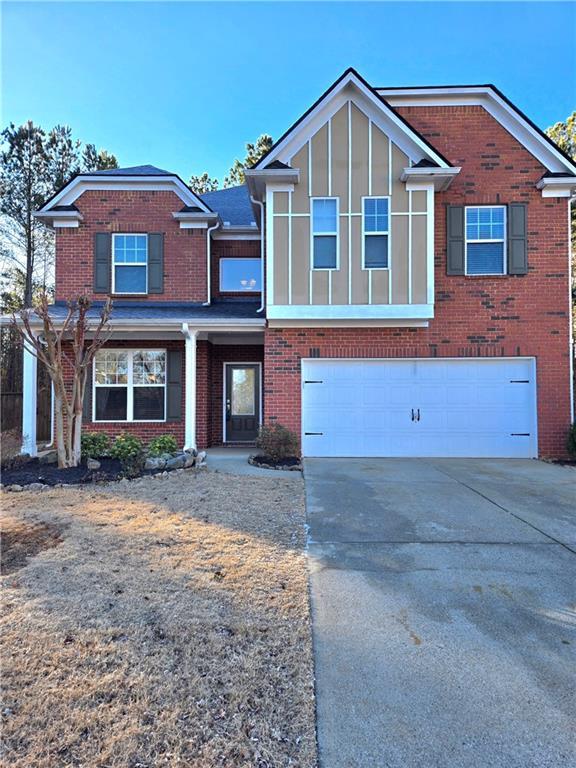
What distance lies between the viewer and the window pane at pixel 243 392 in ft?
39.5

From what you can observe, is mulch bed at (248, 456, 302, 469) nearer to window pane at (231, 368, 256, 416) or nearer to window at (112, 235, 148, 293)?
window pane at (231, 368, 256, 416)

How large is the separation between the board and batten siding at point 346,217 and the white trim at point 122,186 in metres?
2.91

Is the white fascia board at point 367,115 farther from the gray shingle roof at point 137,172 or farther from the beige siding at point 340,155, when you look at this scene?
the gray shingle roof at point 137,172

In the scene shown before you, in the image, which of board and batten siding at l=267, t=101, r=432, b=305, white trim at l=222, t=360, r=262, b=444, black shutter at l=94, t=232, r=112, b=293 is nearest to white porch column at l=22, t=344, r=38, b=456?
black shutter at l=94, t=232, r=112, b=293

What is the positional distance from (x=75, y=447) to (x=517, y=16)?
1139 cm

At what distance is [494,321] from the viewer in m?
9.75

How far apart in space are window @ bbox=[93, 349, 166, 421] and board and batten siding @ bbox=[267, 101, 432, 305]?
148 inches

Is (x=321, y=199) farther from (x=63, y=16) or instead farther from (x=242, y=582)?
(x=242, y=582)

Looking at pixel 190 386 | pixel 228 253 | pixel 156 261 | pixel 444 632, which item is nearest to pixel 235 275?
pixel 228 253

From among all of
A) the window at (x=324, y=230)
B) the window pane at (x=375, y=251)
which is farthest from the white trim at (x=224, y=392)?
the window pane at (x=375, y=251)

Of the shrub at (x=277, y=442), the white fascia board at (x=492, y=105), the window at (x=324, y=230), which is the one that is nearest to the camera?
the shrub at (x=277, y=442)

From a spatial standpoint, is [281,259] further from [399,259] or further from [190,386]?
[190,386]

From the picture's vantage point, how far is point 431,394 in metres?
9.87

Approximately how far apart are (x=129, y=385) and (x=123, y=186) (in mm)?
5020
